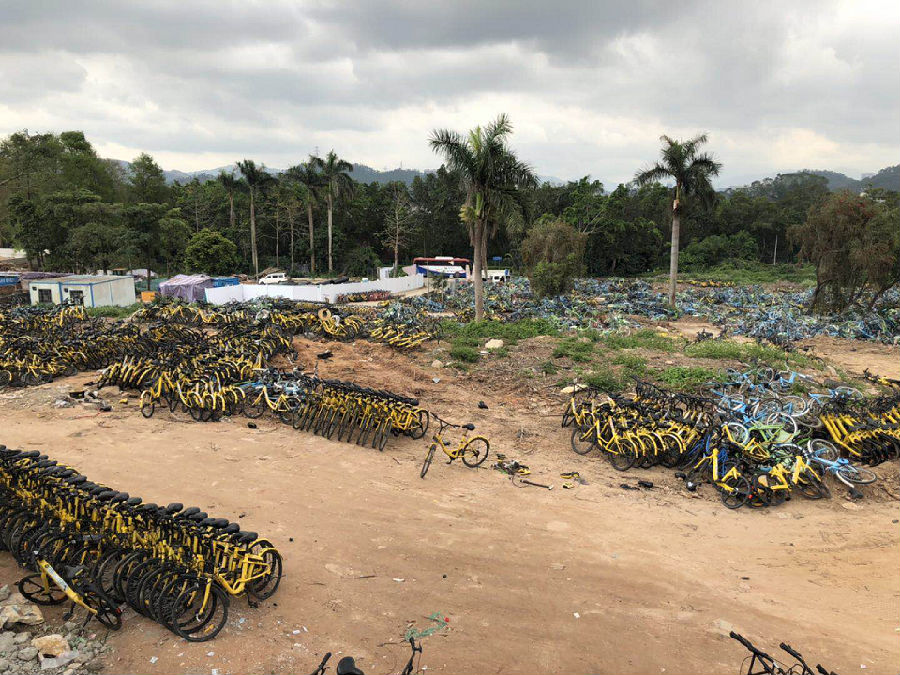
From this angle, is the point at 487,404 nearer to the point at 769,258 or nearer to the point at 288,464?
the point at 288,464

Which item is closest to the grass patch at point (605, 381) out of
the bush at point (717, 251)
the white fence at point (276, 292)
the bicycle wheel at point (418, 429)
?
the bicycle wheel at point (418, 429)

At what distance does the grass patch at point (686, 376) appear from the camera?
11024 mm

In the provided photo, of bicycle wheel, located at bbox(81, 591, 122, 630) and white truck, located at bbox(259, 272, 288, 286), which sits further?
white truck, located at bbox(259, 272, 288, 286)

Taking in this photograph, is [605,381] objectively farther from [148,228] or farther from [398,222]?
[398,222]

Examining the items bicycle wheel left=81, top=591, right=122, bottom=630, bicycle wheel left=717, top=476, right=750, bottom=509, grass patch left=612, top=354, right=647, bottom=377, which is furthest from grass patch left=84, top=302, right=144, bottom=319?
bicycle wheel left=717, top=476, right=750, bottom=509

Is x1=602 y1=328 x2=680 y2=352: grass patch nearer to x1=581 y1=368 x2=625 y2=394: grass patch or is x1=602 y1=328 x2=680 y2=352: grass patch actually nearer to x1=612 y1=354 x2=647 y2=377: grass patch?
x1=612 y1=354 x2=647 y2=377: grass patch

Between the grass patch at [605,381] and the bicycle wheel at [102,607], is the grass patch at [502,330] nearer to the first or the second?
the grass patch at [605,381]

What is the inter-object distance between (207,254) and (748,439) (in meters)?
32.6

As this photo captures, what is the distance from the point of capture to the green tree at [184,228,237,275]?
3278 centimetres

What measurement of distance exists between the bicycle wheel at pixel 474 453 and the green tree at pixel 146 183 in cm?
4582

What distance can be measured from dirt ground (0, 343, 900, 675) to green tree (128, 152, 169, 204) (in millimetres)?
41901

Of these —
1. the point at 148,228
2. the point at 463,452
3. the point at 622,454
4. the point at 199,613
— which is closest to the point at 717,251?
the point at 148,228

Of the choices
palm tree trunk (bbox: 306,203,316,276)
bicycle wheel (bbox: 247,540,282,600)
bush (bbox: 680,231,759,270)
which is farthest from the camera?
bush (bbox: 680,231,759,270)

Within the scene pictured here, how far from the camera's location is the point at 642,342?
15.1 metres
